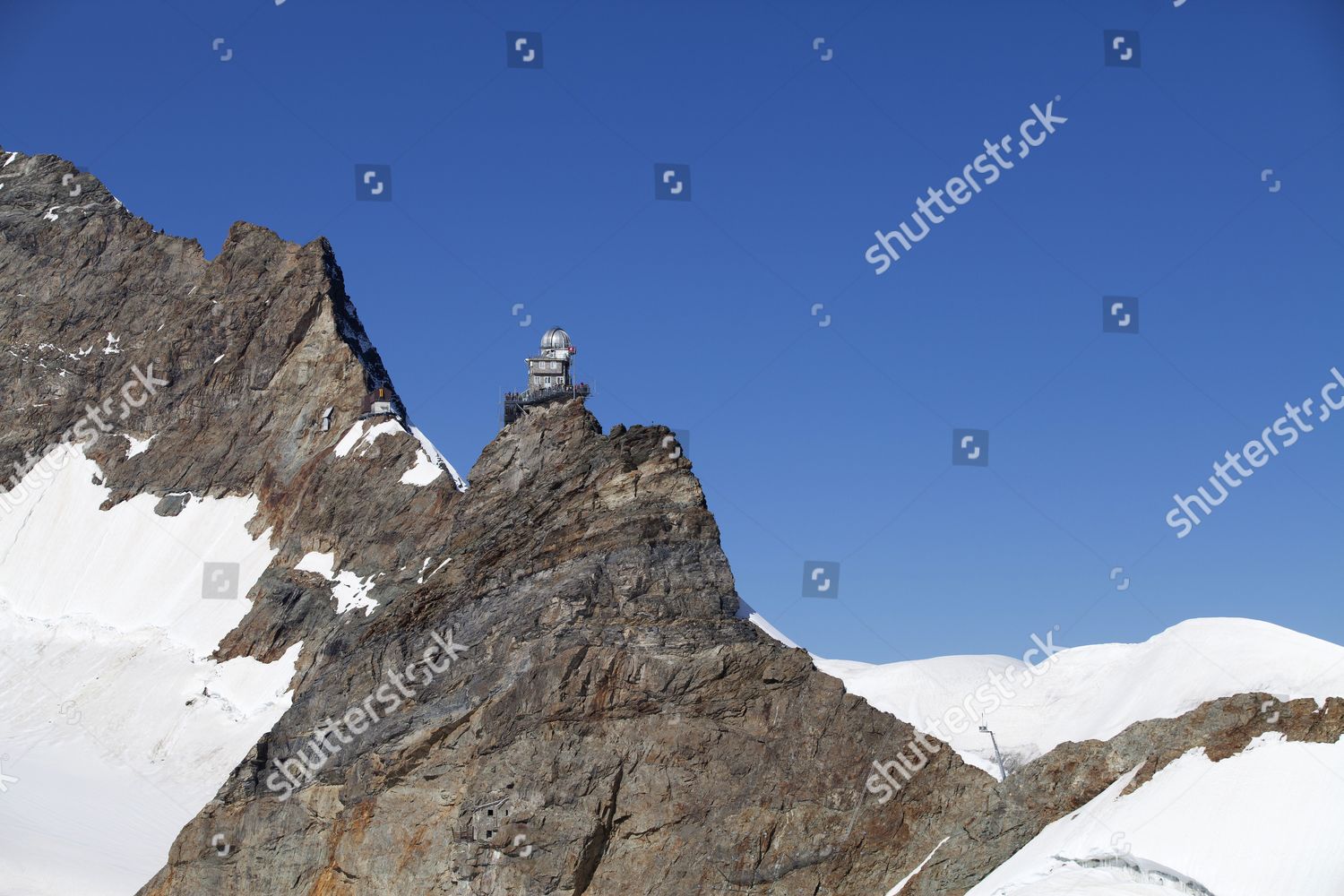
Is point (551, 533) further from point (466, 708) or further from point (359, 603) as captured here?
point (359, 603)

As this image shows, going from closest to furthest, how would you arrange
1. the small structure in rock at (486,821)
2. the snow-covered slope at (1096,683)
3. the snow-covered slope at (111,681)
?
1. the small structure in rock at (486,821)
2. the snow-covered slope at (1096,683)
3. the snow-covered slope at (111,681)

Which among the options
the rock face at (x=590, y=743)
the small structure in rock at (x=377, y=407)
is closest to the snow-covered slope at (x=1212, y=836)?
the rock face at (x=590, y=743)

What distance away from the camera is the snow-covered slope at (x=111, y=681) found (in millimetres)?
96688

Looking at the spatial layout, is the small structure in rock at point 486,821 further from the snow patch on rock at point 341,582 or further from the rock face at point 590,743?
the snow patch on rock at point 341,582

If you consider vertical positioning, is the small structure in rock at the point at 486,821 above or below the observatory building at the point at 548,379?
below

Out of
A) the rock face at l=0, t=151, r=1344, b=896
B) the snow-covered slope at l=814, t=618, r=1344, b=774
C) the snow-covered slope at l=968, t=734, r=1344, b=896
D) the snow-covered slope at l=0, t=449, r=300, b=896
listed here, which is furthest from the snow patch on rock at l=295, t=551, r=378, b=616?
the snow-covered slope at l=968, t=734, r=1344, b=896

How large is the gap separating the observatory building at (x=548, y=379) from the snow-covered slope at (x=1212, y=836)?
50.3m

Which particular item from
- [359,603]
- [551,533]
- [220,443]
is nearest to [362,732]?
[551,533]

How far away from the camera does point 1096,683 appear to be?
8262 cm

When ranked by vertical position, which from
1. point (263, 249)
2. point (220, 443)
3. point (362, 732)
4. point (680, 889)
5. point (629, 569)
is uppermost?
point (263, 249)

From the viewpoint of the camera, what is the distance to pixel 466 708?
7244 cm

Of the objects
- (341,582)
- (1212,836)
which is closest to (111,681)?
(341,582)

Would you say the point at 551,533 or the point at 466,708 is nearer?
the point at 466,708

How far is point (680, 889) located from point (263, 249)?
80852 millimetres
